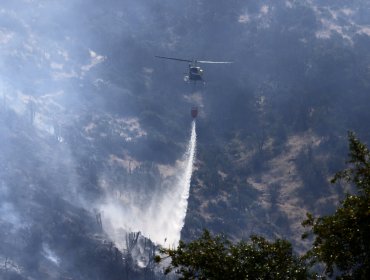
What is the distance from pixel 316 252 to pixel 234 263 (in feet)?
15.9

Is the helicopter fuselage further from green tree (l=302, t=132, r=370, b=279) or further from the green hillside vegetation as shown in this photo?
green tree (l=302, t=132, r=370, b=279)

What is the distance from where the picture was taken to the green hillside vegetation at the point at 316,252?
3525cm

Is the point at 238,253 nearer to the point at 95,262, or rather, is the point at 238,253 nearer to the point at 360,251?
the point at 360,251

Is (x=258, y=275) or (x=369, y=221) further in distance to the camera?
(x=258, y=275)

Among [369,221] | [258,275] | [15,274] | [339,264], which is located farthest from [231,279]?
[15,274]

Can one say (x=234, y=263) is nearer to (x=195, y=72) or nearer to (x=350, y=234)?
(x=350, y=234)

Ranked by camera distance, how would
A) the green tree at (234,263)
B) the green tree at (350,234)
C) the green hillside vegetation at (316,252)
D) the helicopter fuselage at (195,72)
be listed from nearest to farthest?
1. the green tree at (350,234)
2. the green hillside vegetation at (316,252)
3. the green tree at (234,263)
4. the helicopter fuselage at (195,72)

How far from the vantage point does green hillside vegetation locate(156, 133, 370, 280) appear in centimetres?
3525

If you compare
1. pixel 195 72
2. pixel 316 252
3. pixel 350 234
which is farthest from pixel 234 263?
pixel 195 72

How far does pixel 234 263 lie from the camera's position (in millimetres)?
38719

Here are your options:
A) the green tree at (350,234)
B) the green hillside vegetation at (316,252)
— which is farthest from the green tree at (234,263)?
the green tree at (350,234)

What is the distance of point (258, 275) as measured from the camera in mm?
38594

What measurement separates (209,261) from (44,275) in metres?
149

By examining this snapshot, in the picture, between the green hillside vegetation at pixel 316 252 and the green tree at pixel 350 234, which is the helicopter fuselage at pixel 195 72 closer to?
the green hillside vegetation at pixel 316 252
